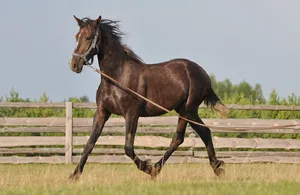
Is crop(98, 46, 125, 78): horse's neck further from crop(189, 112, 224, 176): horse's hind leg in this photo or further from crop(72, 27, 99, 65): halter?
crop(189, 112, 224, 176): horse's hind leg

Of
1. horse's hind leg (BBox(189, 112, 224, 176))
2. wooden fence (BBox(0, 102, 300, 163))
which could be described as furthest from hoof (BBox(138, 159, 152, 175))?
wooden fence (BBox(0, 102, 300, 163))

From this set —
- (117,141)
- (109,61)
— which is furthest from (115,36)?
(117,141)

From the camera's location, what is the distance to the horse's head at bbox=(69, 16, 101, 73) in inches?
374

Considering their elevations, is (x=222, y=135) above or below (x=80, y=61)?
below

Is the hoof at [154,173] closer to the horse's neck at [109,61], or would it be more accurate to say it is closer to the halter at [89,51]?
the horse's neck at [109,61]

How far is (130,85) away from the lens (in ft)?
33.3

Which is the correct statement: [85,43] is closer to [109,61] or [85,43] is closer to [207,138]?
[109,61]

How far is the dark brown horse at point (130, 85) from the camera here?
32.1 feet

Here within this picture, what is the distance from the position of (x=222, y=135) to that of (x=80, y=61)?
10227 millimetres

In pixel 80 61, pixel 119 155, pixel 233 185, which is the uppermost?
pixel 80 61

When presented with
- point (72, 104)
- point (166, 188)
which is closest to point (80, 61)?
point (166, 188)

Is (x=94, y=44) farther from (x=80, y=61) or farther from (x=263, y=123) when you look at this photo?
(x=263, y=123)

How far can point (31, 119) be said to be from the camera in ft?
57.5

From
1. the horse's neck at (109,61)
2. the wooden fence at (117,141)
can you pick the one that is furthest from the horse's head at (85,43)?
the wooden fence at (117,141)
